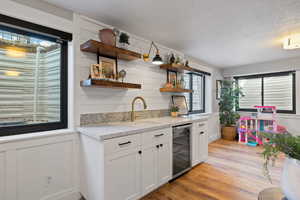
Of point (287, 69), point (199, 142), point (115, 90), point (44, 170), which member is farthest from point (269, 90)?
point (44, 170)

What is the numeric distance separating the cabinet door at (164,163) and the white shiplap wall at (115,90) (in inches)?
33.3

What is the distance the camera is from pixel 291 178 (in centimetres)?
90

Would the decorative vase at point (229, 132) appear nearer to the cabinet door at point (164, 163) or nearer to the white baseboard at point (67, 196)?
the cabinet door at point (164, 163)

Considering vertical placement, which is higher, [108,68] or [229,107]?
[108,68]

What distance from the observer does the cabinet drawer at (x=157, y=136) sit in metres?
1.92

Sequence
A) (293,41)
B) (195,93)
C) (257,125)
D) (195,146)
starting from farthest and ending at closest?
(257,125) < (195,93) < (195,146) < (293,41)

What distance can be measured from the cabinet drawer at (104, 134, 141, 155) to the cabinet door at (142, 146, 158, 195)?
0.21m

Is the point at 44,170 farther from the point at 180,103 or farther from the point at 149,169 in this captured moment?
the point at 180,103

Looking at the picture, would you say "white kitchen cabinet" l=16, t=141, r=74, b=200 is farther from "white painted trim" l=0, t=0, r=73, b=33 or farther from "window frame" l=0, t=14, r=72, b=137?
"white painted trim" l=0, t=0, r=73, b=33

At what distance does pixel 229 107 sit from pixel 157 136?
3.66 m

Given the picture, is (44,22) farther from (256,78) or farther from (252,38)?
(256,78)

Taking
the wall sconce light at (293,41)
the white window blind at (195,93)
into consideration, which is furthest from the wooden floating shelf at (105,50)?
the wall sconce light at (293,41)

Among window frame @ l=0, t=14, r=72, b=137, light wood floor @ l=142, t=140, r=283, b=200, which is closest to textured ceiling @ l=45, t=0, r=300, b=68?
window frame @ l=0, t=14, r=72, b=137

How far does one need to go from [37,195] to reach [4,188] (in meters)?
0.32
